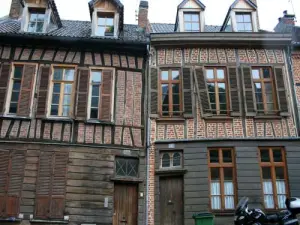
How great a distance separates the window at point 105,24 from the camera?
43.3ft

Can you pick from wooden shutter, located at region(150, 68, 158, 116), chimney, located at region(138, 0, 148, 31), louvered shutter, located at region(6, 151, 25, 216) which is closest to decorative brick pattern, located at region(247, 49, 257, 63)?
wooden shutter, located at region(150, 68, 158, 116)

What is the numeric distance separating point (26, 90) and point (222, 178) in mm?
6845

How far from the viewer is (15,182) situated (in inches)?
428

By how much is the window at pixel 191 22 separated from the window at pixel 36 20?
520 centimetres

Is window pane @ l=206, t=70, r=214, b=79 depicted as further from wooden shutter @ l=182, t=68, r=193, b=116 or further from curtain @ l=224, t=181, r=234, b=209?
curtain @ l=224, t=181, r=234, b=209

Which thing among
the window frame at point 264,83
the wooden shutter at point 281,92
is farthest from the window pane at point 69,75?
the wooden shutter at point 281,92

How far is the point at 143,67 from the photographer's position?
1260 cm

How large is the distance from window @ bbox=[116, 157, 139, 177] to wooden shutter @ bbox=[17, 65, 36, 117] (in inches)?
129

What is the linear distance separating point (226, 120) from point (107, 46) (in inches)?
186

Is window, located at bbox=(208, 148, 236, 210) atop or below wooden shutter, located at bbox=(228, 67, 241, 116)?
below

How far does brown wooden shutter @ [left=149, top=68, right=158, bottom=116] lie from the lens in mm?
12101

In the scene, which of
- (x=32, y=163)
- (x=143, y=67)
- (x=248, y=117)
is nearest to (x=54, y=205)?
(x=32, y=163)

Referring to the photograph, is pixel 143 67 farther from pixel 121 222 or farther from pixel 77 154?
pixel 121 222

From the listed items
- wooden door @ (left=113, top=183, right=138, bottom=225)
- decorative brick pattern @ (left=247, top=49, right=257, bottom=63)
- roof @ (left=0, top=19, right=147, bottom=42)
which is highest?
→ roof @ (left=0, top=19, right=147, bottom=42)
